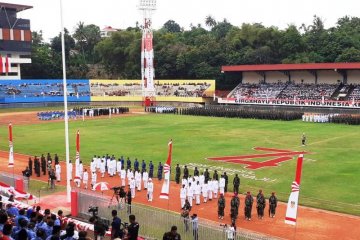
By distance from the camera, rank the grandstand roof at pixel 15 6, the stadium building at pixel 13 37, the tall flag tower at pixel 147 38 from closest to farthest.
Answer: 1. the tall flag tower at pixel 147 38
2. the grandstand roof at pixel 15 6
3. the stadium building at pixel 13 37

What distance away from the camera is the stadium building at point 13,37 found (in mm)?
69062

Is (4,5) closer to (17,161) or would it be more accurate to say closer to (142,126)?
(142,126)

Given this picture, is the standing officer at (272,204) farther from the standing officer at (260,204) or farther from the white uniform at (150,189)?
the white uniform at (150,189)

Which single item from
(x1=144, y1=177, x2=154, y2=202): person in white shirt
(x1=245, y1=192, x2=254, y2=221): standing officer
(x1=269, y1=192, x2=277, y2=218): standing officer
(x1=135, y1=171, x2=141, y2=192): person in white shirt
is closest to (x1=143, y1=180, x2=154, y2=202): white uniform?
(x1=144, y1=177, x2=154, y2=202): person in white shirt

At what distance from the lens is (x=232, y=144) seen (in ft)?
105

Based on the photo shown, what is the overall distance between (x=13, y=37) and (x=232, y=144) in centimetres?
5036

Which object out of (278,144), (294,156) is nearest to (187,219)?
(294,156)

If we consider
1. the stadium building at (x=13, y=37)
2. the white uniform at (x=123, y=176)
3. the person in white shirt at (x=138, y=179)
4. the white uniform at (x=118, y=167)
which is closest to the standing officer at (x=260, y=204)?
the person in white shirt at (x=138, y=179)

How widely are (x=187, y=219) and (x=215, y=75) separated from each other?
199 ft

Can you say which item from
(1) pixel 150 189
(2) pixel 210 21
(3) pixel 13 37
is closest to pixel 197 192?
(1) pixel 150 189

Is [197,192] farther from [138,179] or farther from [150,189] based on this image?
[138,179]

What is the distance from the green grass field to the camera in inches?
802

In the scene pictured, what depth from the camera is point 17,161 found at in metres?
27.1

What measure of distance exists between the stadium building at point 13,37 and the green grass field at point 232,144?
1098 inches
